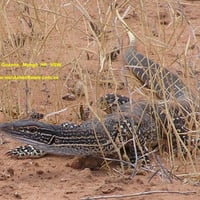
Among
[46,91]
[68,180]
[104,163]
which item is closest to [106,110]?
[46,91]

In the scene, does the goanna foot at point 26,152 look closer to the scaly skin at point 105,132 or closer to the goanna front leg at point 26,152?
the goanna front leg at point 26,152

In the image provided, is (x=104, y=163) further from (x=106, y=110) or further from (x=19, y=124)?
(x=106, y=110)

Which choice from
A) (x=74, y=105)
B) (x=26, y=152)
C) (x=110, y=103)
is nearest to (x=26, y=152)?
(x=26, y=152)

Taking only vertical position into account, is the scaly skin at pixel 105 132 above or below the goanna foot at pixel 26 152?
above

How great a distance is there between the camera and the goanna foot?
248 inches

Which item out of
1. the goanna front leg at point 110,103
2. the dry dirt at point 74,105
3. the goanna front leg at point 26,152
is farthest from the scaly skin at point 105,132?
the goanna front leg at point 110,103

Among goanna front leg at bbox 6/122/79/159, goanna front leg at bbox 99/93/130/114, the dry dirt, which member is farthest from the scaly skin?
goanna front leg at bbox 99/93/130/114

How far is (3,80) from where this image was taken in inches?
281

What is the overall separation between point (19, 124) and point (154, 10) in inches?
224

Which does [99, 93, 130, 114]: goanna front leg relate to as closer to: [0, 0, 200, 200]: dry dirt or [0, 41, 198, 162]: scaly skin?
[0, 0, 200, 200]: dry dirt

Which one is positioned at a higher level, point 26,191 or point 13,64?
point 13,64

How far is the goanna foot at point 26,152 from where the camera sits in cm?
629

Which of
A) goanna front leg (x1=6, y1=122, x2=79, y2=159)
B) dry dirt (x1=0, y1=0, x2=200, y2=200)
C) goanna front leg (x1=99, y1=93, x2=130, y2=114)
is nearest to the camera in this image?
dry dirt (x1=0, y1=0, x2=200, y2=200)

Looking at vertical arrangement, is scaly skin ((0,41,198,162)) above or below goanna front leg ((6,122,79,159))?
above
